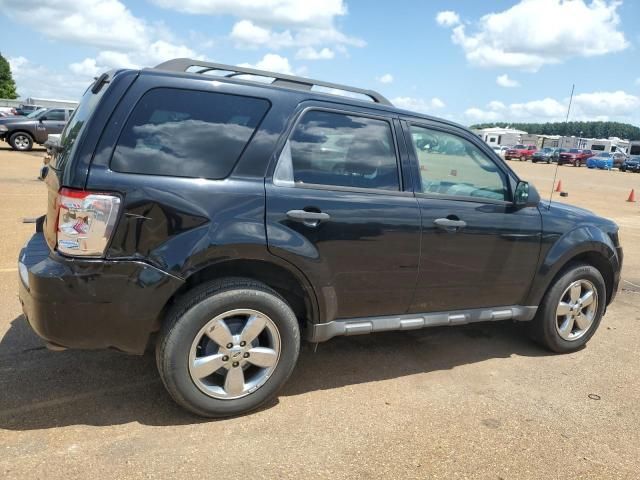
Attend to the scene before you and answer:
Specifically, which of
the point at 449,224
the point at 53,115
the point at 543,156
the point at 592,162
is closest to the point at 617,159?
the point at 592,162

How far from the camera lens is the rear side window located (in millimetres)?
2807

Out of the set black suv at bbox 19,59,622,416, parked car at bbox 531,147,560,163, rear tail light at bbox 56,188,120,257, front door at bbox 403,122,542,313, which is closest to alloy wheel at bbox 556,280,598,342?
front door at bbox 403,122,542,313

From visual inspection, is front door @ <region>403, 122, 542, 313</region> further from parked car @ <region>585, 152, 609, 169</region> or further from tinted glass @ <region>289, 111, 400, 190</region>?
parked car @ <region>585, 152, 609, 169</region>

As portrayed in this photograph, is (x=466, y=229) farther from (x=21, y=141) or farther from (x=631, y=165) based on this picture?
(x=631, y=165)

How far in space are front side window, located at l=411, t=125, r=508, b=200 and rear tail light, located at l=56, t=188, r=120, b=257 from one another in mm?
1986

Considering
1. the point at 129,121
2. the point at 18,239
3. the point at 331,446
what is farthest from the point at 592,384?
the point at 18,239

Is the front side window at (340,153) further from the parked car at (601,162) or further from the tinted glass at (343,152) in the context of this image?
the parked car at (601,162)

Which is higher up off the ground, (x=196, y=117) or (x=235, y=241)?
(x=196, y=117)

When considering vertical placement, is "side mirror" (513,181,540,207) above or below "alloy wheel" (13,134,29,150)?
above

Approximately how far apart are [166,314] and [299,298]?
85cm

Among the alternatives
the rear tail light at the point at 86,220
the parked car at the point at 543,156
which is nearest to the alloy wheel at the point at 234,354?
the rear tail light at the point at 86,220

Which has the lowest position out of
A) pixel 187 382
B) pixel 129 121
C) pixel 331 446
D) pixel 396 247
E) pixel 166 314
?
pixel 331 446

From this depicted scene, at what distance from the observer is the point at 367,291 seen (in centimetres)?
345

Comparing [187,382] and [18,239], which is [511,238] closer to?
[187,382]
